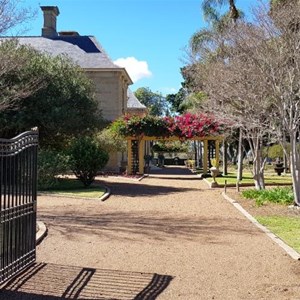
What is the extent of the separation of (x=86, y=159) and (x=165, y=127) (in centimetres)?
857

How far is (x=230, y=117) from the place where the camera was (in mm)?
17891

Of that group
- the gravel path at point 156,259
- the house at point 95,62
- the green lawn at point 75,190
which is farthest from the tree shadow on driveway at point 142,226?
the house at point 95,62

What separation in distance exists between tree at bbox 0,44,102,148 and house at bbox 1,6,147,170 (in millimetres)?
9977

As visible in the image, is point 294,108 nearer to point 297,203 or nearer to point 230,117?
point 297,203

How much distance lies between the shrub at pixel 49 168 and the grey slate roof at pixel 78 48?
15.6 m

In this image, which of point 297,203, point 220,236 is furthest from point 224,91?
point 220,236

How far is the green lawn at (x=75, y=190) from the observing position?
697 inches

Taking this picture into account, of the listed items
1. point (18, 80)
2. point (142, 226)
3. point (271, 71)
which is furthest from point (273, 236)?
point (18, 80)

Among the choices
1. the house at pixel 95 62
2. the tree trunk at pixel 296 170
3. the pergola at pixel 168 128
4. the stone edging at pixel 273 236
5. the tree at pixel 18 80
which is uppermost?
the house at pixel 95 62

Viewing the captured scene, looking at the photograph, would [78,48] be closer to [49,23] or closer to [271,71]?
[49,23]

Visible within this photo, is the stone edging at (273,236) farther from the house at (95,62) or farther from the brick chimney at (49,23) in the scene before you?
the brick chimney at (49,23)

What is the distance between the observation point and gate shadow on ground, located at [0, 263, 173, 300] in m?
5.74

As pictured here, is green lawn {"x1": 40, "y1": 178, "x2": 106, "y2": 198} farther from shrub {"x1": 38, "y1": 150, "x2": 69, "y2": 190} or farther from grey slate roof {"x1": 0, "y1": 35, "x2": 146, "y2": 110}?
grey slate roof {"x1": 0, "y1": 35, "x2": 146, "y2": 110}

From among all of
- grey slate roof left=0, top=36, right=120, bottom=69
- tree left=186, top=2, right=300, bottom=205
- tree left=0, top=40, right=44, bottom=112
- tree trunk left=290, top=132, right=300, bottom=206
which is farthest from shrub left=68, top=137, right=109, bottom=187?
grey slate roof left=0, top=36, right=120, bottom=69
